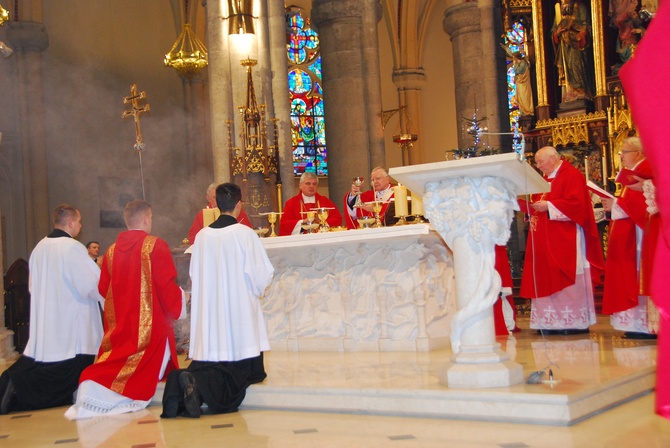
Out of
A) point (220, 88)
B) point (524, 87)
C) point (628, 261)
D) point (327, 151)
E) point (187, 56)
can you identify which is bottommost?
point (628, 261)

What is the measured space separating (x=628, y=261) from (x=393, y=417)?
345 centimetres

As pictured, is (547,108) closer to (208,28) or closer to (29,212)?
(208,28)

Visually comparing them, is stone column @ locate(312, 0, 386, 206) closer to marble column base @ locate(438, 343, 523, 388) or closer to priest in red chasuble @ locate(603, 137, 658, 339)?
priest in red chasuble @ locate(603, 137, 658, 339)

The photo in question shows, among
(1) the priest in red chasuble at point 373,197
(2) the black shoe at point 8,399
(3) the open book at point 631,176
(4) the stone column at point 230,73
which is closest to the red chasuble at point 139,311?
(2) the black shoe at point 8,399

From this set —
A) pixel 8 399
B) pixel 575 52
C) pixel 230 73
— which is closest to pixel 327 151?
pixel 575 52

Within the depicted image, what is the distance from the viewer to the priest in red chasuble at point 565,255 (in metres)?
8.15

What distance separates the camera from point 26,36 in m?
16.9

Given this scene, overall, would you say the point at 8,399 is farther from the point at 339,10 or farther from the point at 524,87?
the point at 339,10

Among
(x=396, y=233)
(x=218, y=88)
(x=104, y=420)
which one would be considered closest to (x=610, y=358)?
(x=396, y=233)

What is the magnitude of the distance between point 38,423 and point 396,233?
3.04 m

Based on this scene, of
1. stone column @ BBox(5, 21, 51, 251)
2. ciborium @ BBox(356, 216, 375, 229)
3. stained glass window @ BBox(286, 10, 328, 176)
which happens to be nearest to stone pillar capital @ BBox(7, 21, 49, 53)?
stone column @ BBox(5, 21, 51, 251)

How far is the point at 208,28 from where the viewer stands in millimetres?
11570

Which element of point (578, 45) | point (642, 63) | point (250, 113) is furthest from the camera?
point (578, 45)

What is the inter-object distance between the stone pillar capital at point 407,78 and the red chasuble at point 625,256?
16271 millimetres
